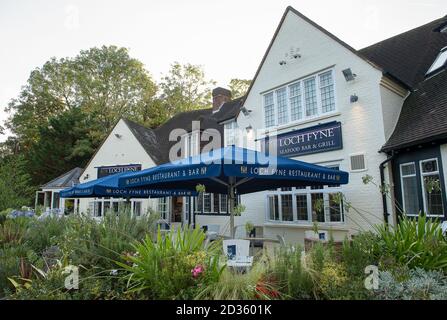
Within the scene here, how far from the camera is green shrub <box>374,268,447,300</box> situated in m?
3.33

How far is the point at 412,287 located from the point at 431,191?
641 centimetres

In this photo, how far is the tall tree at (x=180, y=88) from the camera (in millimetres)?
32625

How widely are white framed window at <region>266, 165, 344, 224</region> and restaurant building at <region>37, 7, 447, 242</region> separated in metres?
0.04

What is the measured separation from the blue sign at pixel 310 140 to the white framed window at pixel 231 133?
264 cm

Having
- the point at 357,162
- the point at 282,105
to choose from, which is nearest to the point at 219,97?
the point at 282,105

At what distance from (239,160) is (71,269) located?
3.04 meters

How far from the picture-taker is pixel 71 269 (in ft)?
13.1

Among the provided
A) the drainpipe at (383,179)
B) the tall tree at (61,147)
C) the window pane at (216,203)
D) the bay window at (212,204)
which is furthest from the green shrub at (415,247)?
the tall tree at (61,147)

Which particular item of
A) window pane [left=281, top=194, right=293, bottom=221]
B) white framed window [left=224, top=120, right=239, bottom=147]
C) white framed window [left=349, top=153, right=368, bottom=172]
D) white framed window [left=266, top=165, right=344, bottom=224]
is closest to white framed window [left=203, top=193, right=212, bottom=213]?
white framed window [left=224, top=120, right=239, bottom=147]

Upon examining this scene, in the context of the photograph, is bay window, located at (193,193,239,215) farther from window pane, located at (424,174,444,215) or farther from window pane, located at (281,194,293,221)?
window pane, located at (424,174,444,215)

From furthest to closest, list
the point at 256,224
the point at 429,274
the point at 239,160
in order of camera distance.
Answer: the point at 256,224 < the point at 239,160 < the point at 429,274

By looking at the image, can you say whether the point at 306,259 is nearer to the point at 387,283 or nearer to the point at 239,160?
the point at 387,283

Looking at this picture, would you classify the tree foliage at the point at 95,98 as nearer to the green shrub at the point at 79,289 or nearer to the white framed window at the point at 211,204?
the white framed window at the point at 211,204
